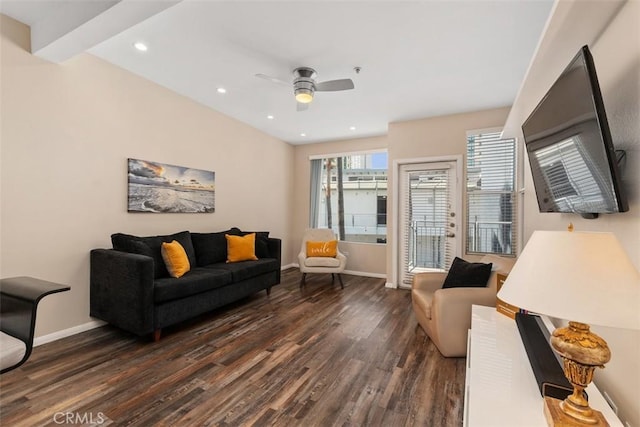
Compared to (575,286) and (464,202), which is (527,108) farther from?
(575,286)

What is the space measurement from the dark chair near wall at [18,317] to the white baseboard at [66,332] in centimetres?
113

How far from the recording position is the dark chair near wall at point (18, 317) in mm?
1413

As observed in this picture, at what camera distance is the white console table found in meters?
0.95

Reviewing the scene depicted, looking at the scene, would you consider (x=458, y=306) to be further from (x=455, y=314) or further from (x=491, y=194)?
(x=491, y=194)

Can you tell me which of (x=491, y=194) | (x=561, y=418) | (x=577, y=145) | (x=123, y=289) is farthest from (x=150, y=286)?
(x=491, y=194)

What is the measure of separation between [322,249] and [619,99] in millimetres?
3899

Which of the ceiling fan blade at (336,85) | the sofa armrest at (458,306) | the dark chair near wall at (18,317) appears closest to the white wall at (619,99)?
the sofa armrest at (458,306)

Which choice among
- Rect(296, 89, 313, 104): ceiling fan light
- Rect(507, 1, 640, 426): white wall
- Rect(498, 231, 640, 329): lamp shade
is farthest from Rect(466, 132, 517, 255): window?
Rect(498, 231, 640, 329): lamp shade

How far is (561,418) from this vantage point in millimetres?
861

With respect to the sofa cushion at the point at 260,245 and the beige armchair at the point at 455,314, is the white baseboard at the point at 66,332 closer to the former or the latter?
the sofa cushion at the point at 260,245

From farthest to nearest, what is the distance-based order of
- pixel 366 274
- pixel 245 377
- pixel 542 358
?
pixel 366 274 < pixel 245 377 < pixel 542 358

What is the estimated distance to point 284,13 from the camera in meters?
2.07

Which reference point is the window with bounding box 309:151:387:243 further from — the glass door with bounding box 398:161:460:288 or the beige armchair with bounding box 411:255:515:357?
the beige armchair with bounding box 411:255:515:357

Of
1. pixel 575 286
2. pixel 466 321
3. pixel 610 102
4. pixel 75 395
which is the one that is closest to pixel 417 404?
pixel 466 321
